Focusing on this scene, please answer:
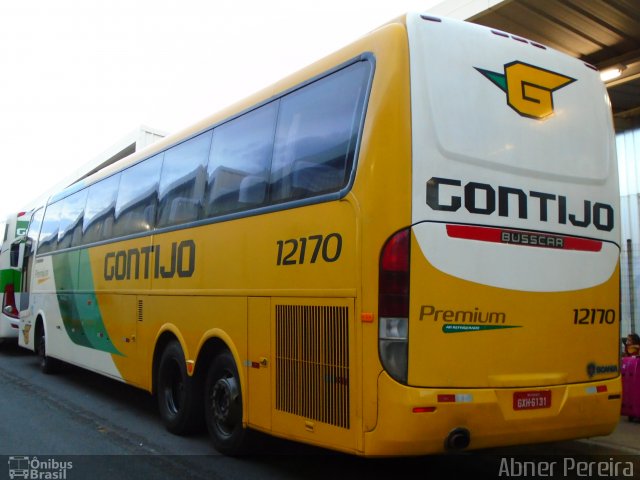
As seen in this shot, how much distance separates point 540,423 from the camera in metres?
4.69

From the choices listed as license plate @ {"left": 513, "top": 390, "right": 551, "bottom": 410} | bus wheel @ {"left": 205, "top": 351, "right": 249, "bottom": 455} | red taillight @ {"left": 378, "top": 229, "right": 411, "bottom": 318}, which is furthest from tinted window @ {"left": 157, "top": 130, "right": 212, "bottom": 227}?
license plate @ {"left": 513, "top": 390, "right": 551, "bottom": 410}

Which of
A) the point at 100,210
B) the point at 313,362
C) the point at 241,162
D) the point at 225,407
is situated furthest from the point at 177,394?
the point at 100,210

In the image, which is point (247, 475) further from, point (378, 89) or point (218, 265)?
point (378, 89)

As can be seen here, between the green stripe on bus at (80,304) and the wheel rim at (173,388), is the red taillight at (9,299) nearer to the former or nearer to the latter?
the green stripe on bus at (80,304)

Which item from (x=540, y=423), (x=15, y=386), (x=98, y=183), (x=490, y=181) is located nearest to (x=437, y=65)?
(x=490, y=181)

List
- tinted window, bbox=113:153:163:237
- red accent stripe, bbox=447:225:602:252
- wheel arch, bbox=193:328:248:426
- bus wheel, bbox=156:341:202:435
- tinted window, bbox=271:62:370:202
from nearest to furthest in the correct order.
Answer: red accent stripe, bbox=447:225:602:252 < tinted window, bbox=271:62:370:202 < wheel arch, bbox=193:328:248:426 < bus wheel, bbox=156:341:202:435 < tinted window, bbox=113:153:163:237

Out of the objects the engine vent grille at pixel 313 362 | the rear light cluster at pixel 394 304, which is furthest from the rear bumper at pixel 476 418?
the engine vent grille at pixel 313 362

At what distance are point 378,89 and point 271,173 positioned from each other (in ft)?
5.01

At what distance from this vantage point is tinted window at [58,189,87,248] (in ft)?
35.9

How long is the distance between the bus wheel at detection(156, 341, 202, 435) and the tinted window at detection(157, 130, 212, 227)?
1554 millimetres

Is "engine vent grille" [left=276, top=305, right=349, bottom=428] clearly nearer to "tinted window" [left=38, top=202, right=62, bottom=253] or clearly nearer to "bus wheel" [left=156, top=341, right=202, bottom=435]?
"bus wheel" [left=156, top=341, right=202, bottom=435]

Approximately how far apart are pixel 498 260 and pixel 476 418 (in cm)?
117

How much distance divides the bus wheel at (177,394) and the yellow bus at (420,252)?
49cm

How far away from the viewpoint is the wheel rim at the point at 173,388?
739cm
